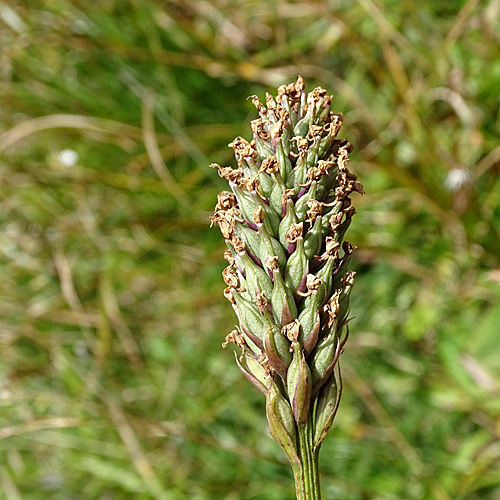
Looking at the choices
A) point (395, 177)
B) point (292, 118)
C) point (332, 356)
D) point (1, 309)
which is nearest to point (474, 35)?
point (395, 177)

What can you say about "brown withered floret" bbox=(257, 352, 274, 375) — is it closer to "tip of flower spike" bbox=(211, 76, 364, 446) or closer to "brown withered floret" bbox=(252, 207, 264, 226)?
"tip of flower spike" bbox=(211, 76, 364, 446)

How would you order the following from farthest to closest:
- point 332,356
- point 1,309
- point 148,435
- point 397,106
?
point 1,309, point 148,435, point 397,106, point 332,356

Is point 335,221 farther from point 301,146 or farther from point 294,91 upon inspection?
point 294,91

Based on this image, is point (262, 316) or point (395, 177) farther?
point (395, 177)

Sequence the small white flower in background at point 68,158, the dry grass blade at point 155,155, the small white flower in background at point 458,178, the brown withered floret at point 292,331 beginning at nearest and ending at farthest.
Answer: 1. the brown withered floret at point 292,331
2. the small white flower in background at point 458,178
3. the dry grass blade at point 155,155
4. the small white flower in background at point 68,158

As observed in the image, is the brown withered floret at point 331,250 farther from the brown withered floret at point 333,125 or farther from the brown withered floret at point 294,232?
the brown withered floret at point 333,125

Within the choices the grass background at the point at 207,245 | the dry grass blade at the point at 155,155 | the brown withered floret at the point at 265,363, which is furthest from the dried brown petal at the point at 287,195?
the dry grass blade at the point at 155,155

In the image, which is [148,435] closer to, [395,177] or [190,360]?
[190,360]

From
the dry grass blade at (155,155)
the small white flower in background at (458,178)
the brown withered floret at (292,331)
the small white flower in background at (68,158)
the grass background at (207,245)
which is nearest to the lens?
the brown withered floret at (292,331)
